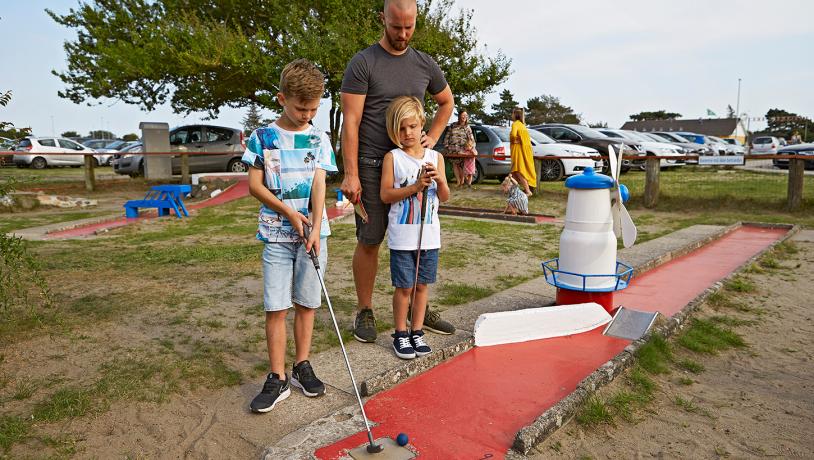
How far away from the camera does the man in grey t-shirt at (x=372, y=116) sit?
347 centimetres

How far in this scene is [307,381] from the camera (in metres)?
2.99

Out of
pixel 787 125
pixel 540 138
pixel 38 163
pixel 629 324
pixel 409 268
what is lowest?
pixel 629 324

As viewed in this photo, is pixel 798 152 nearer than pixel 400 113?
No

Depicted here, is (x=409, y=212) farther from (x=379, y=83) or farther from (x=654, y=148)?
(x=654, y=148)

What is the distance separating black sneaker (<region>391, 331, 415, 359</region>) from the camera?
3361 millimetres

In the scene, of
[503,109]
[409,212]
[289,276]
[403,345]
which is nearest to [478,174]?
[409,212]

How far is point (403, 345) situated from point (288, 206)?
42.7 inches

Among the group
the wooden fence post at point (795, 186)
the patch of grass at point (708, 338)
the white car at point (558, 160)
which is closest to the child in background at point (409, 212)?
the patch of grass at point (708, 338)

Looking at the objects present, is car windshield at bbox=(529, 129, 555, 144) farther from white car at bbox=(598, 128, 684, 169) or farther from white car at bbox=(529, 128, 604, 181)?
white car at bbox=(598, 128, 684, 169)

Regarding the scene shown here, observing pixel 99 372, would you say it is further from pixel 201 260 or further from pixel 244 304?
pixel 201 260

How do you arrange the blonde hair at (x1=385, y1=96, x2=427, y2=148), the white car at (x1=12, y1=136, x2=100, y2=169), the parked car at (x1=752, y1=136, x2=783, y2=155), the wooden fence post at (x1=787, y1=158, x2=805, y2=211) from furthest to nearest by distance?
1. the parked car at (x1=752, y1=136, x2=783, y2=155)
2. the white car at (x1=12, y1=136, x2=100, y2=169)
3. the wooden fence post at (x1=787, y1=158, x2=805, y2=211)
4. the blonde hair at (x1=385, y1=96, x2=427, y2=148)

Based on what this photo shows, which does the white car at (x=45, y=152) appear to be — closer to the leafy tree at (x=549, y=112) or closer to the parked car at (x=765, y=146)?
the parked car at (x=765, y=146)

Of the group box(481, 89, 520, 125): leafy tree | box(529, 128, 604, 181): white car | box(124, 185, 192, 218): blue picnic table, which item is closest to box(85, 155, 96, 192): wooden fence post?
box(124, 185, 192, 218): blue picnic table

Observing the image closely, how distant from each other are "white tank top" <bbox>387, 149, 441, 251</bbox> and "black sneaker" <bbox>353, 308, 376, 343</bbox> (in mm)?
575
